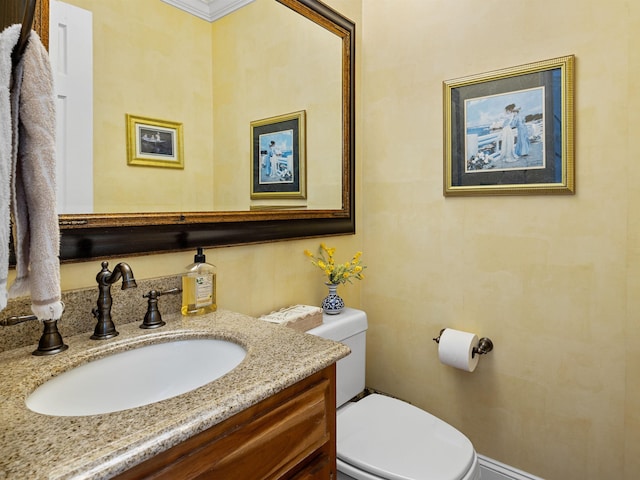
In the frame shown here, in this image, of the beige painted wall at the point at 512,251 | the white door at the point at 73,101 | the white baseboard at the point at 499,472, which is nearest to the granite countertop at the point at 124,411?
the white door at the point at 73,101

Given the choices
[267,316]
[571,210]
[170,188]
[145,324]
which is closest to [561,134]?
[571,210]

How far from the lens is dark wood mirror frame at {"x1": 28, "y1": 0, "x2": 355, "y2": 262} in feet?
3.18

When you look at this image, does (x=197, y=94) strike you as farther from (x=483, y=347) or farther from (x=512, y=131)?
(x=483, y=347)

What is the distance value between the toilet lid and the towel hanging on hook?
1.20 metres

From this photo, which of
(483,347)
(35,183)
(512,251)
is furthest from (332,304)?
(35,183)

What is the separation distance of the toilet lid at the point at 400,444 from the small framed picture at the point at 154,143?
1.00 meters

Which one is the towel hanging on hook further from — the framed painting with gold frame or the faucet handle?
the framed painting with gold frame

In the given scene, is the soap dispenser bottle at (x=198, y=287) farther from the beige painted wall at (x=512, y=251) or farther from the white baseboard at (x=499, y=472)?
the white baseboard at (x=499, y=472)

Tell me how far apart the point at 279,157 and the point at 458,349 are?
99 cm

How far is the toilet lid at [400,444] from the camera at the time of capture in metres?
1.11

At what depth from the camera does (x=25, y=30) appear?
0.53 metres

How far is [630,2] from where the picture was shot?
1259 millimetres

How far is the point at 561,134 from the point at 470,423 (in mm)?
1165

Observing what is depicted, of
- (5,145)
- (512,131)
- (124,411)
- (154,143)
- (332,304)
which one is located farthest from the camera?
(332,304)
